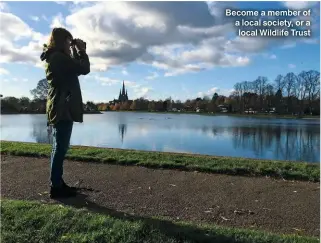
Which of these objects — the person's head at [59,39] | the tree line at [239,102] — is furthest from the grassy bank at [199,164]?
the tree line at [239,102]

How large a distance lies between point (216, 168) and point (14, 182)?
326 cm

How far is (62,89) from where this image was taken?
468cm

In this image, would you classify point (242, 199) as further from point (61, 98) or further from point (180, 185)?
point (61, 98)

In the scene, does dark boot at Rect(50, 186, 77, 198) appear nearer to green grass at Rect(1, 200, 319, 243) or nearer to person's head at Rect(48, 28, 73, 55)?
green grass at Rect(1, 200, 319, 243)

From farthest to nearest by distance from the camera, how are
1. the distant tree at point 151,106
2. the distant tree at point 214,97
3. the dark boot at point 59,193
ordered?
the distant tree at point 151,106 → the distant tree at point 214,97 → the dark boot at point 59,193

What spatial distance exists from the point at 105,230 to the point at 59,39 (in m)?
2.50

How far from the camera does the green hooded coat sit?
465 centimetres

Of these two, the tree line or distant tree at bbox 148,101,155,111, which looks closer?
the tree line

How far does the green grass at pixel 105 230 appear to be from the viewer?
344 cm

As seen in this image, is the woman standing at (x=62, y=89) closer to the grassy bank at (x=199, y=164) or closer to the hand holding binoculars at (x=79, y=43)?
the hand holding binoculars at (x=79, y=43)

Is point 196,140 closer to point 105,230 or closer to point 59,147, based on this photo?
point 59,147

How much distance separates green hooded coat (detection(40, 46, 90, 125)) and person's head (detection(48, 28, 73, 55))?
2.6 inches

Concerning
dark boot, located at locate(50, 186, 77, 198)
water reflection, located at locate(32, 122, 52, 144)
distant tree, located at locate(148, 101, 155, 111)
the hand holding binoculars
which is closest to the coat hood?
the hand holding binoculars

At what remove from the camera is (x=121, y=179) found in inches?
229
